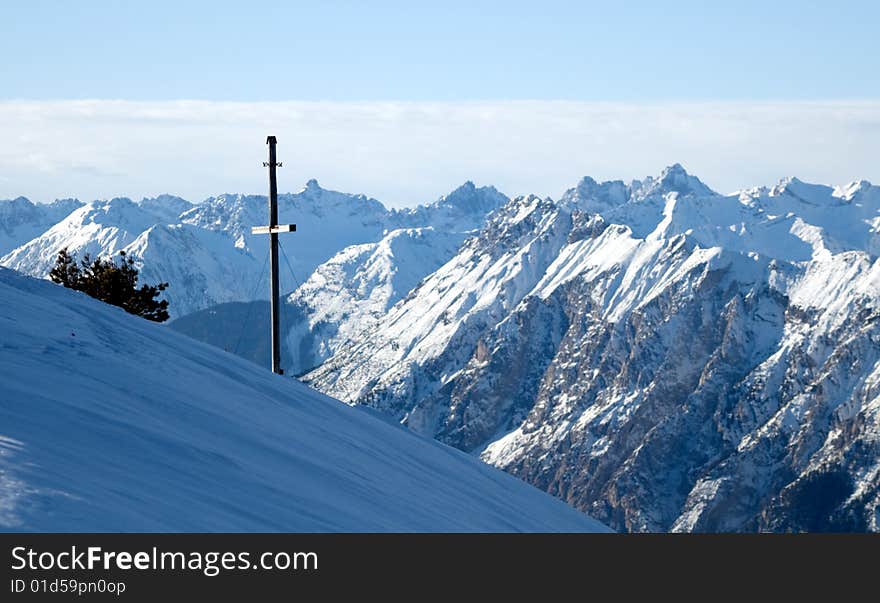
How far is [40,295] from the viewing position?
22344mm

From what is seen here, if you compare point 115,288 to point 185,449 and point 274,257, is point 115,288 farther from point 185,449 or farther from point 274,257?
point 185,449

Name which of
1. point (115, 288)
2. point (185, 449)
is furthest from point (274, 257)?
point (185, 449)

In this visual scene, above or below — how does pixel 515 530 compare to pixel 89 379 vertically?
below

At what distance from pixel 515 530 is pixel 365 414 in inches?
232

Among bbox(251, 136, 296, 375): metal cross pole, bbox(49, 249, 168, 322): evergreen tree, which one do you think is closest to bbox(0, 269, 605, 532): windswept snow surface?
bbox(251, 136, 296, 375): metal cross pole

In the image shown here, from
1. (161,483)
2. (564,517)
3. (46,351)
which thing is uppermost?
(46,351)

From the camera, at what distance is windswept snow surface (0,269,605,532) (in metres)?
13.8

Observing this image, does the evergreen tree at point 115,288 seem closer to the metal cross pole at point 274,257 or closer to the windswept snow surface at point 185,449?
the metal cross pole at point 274,257

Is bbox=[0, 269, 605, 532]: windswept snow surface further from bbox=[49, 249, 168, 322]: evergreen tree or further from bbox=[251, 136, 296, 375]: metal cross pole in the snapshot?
bbox=[49, 249, 168, 322]: evergreen tree

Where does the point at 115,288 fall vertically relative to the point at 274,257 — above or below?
below

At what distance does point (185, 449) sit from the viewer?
16.5m
